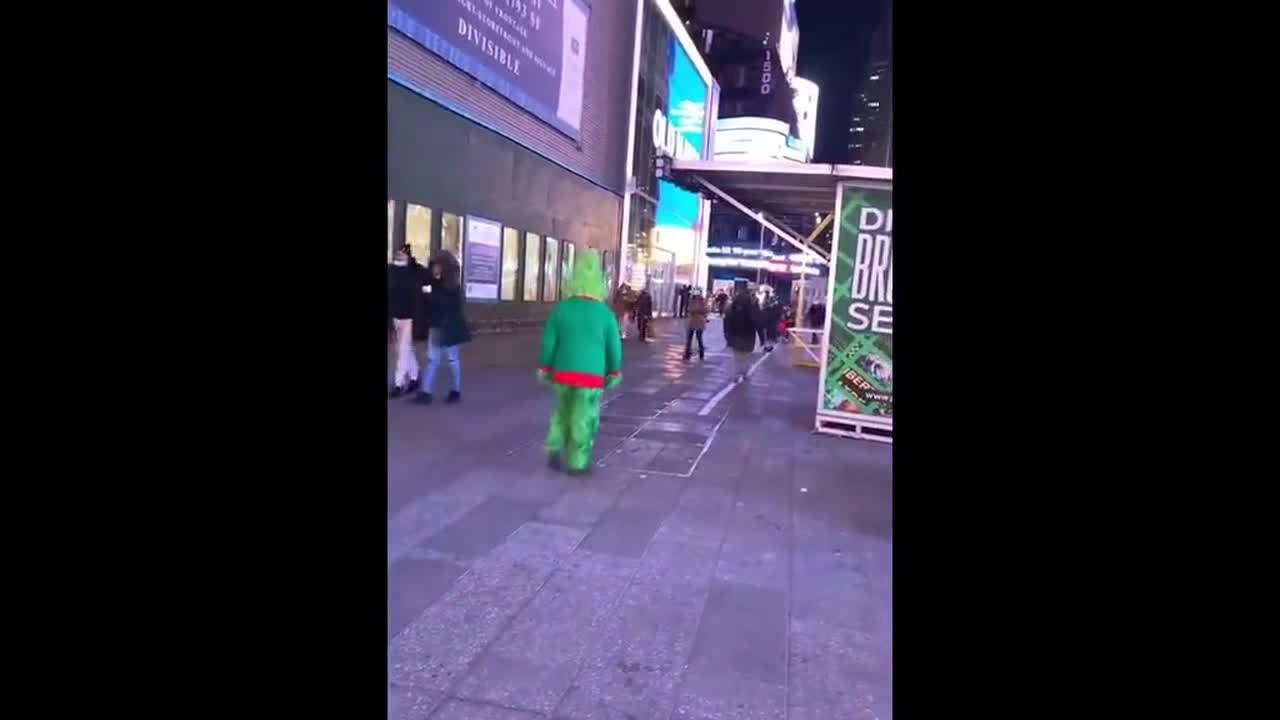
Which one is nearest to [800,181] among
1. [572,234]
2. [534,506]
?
[534,506]

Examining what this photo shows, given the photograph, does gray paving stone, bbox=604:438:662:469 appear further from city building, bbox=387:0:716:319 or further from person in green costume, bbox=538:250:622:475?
city building, bbox=387:0:716:319

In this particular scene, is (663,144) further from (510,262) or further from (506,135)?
(506,135)

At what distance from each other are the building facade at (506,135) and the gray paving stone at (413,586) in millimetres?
7927

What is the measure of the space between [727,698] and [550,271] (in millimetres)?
18976

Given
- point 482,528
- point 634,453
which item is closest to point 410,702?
point 482,528

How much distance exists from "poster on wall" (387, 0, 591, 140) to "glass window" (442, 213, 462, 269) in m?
3.03

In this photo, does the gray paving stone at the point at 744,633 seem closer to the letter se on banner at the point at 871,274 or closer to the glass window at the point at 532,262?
the letter se on banner at the point at 871,274

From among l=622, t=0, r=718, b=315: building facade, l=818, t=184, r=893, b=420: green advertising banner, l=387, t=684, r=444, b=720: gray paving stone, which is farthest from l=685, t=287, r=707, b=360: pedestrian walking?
l=387, t=684, r=444, b=720: gray paving stone

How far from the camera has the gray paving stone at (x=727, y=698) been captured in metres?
2.60

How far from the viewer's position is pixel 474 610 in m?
3.36
